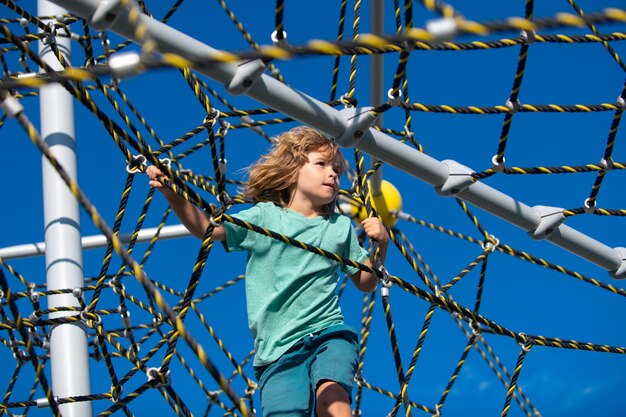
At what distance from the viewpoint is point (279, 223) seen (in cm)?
223

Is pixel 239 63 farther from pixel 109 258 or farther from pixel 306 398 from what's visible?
pixel 109 258

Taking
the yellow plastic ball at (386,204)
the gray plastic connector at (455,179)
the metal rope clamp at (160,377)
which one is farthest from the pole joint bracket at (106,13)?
the yellow plastic ball at (386,204)

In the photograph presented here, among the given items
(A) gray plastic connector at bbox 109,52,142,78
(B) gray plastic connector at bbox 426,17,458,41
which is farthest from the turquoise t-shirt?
(B) gray plastic connector at bbox 426,17,458,41

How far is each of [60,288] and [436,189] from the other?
4.01 feet

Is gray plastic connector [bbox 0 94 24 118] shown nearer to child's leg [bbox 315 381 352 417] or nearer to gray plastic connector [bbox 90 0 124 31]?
gray plastic connector [bbox 90 0 124 31]

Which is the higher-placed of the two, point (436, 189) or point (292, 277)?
point (436, 189)

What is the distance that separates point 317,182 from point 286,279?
26cm

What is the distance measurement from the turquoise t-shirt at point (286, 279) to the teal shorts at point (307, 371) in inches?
1.1

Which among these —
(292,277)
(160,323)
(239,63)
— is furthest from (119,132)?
(160,323)

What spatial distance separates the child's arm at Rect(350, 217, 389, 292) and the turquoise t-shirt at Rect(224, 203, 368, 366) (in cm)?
3

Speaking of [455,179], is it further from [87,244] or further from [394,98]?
[87,244]

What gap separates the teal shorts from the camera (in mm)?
1957

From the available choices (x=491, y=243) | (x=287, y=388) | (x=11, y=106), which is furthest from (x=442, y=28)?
(x=491, y=243)

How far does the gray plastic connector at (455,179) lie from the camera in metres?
2.25
